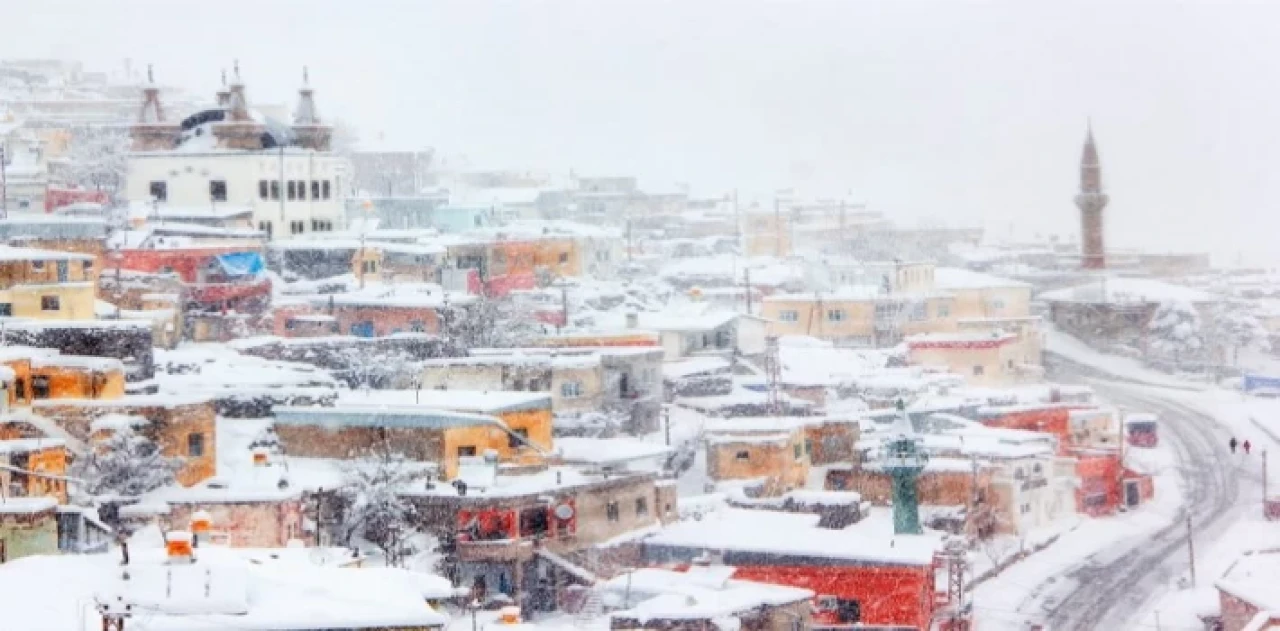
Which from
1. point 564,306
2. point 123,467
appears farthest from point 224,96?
point 123,467

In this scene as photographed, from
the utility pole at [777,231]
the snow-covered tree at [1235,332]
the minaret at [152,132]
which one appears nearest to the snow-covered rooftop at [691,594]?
the minaret at [152,132]

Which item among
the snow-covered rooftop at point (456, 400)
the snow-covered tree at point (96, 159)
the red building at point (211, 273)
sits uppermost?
the snow-covered tree at point (96, 159)

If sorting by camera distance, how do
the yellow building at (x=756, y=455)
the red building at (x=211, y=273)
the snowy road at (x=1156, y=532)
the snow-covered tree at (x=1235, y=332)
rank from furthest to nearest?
the snow-covered tree at (x=1235, y=332), the red building at (x=211, y=273), the yellow building at (x=756, y=455), the snowy road at (x=1156, y=532)

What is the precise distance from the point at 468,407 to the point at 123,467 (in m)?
1.95

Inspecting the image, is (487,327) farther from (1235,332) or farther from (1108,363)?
(1235,332)

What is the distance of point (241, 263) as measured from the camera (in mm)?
12570

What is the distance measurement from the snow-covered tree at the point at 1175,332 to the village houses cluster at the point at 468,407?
0.52 feet

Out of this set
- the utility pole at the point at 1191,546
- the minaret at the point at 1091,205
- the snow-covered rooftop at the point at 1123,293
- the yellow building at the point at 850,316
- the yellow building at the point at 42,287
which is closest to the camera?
the yellow building at the point at 42,287

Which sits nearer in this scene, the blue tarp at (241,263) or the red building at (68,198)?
the blue tarp at (241,263)

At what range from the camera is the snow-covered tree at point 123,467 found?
27.7ft

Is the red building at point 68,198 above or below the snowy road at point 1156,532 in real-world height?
above

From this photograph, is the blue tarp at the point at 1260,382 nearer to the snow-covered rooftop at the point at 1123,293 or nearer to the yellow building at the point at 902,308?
the yellow building at the point at 902,308

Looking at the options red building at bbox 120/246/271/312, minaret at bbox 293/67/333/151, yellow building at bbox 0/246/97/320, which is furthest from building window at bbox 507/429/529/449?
minaret at bbox 293/67/333/151

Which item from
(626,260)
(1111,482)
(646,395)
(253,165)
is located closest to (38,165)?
(253,165)
